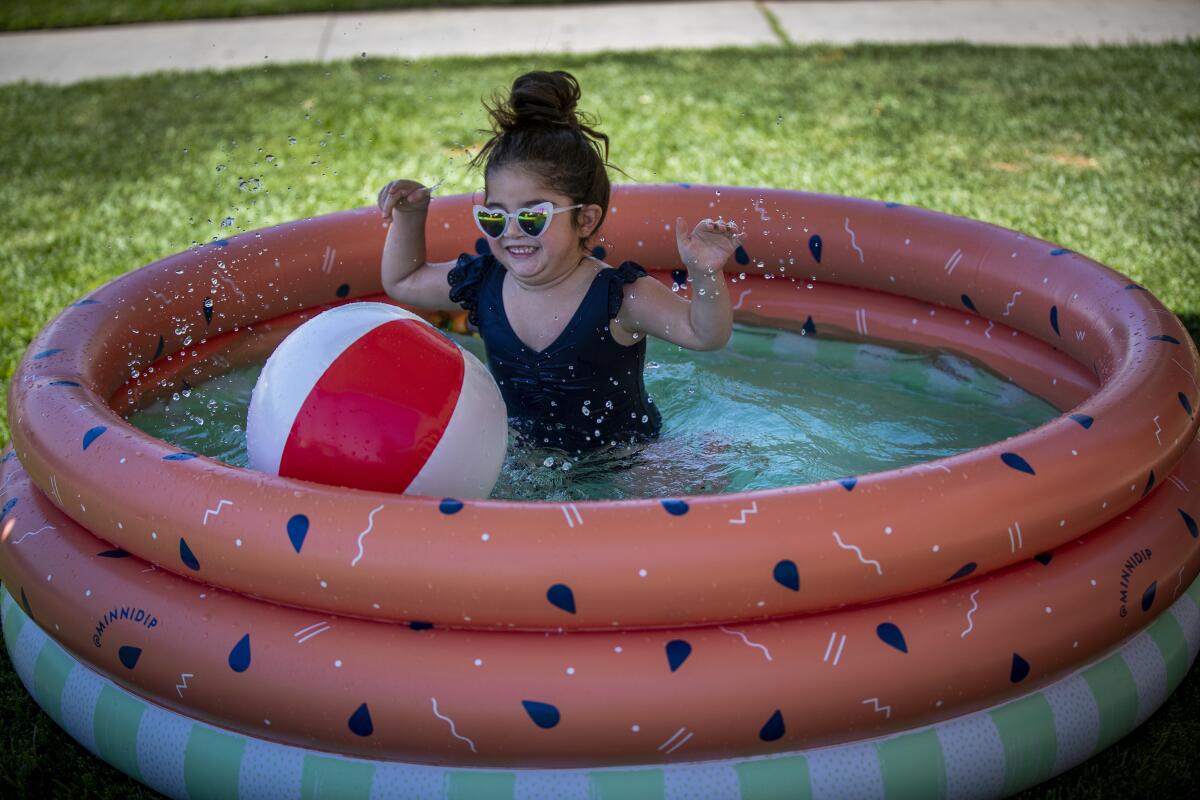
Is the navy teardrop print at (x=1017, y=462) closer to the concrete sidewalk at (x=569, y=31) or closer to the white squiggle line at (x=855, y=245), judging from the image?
the white squiggle line at (x=855, y=245)

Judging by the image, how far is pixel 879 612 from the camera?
2.43 m

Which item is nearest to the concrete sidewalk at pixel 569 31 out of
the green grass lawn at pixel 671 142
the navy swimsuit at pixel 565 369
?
the green grass lawn at pixel 671 142

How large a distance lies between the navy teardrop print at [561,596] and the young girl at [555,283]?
93 centimetres

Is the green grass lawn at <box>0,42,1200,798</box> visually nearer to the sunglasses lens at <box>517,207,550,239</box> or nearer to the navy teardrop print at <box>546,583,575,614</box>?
the sunglasses lens at <box>517,207,550,239</box>

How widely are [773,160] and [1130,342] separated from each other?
3670 mm

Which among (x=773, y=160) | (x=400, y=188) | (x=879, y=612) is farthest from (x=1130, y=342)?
(x=773, y=160)

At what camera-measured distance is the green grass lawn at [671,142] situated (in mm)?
5699

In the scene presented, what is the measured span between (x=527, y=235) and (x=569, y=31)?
647 cm

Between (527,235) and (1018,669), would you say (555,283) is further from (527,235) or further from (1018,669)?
(1018,669)

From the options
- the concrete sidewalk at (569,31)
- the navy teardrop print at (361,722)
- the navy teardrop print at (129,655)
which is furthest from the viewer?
the concrete sidewalk at (569,31)

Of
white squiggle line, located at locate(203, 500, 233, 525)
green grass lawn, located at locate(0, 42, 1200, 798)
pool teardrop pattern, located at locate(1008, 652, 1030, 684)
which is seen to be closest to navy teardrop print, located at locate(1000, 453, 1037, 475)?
pool teardrop pattern, located at locate(1008, 652, 1030, 684)

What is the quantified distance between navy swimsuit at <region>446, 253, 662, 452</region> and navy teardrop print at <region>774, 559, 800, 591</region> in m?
1.16

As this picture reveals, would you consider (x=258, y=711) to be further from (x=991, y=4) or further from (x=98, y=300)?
(x=991, y=4)

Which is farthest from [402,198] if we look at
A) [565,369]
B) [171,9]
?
[171,9]
